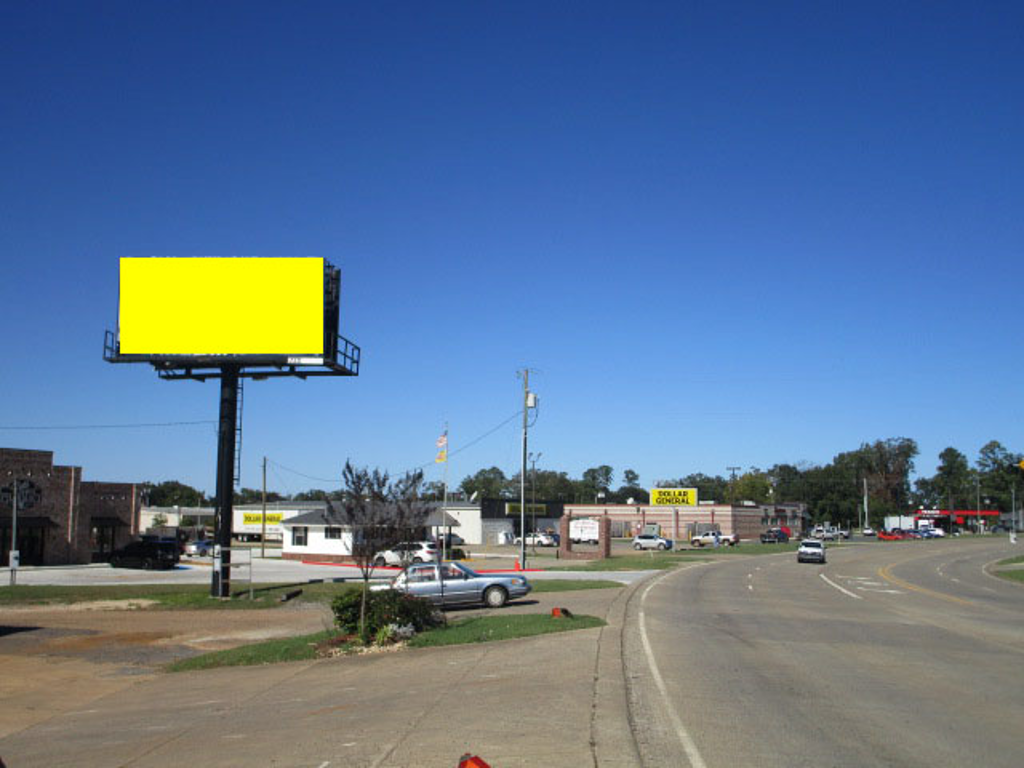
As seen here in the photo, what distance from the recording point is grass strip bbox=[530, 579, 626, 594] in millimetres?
34656

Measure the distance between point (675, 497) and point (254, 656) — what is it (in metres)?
94.5

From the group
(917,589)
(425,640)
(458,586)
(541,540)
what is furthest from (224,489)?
(541,540)

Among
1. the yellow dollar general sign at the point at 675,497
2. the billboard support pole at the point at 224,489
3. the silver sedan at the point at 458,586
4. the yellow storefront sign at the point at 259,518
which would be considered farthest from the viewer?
the yellow dollar general sign at the point at 675,497

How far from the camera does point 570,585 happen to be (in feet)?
118

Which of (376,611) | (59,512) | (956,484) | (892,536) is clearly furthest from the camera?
(956,484)

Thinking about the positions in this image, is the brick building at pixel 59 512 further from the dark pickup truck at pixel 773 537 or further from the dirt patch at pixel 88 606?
the dark pickup truck at pixel 773 537

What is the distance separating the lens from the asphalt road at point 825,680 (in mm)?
9398

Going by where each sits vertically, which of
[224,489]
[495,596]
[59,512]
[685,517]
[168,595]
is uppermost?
[224,489]

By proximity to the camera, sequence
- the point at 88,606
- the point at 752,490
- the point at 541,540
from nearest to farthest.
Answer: the point at 88,606
the point at 541,540
the point at 752,490

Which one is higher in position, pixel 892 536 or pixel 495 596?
pixel 495 596

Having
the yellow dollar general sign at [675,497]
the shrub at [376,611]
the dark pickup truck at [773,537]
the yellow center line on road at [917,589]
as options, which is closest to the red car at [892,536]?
the dark pickup truck at [773,537]

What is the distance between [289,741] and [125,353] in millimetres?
25552

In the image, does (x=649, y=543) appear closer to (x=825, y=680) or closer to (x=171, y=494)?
(x=825, y=680)

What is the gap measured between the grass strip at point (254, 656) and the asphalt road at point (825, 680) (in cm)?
678
